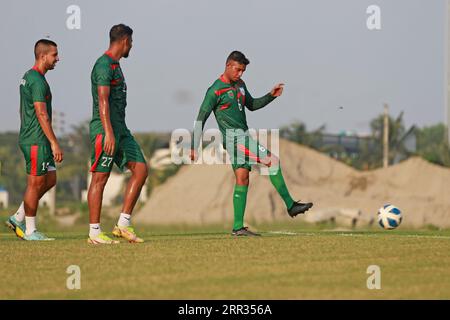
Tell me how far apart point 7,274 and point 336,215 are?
1161 inches

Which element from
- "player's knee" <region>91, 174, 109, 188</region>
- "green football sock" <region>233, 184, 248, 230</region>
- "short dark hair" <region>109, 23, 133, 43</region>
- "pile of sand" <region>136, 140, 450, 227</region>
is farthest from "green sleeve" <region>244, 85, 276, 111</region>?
"pile of sand" <region>136, 140, 450, 227</region>

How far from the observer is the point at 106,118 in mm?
10969

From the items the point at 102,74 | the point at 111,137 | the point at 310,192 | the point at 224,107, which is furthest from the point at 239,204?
the point at 310,192

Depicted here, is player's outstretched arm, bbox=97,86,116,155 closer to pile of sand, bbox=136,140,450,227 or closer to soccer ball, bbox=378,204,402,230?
soccer ball, bbox=378,204,402,230

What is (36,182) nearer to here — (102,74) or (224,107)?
(102,74)

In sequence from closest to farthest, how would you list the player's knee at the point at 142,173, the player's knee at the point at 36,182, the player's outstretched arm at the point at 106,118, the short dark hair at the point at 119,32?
the player's outstretched arm at the point at 106,118 < the short dark hair at the point at 119,32 < the player's knee at the point at 142,173 < the player's knee at the point at 36,182

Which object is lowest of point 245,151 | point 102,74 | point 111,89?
point 245,151

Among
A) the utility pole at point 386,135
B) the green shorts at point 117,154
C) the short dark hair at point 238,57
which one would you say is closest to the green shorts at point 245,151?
the short dark hair at point 238,57

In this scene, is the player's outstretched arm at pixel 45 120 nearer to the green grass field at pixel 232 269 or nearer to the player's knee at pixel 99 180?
the player's knee at pixel 99 180

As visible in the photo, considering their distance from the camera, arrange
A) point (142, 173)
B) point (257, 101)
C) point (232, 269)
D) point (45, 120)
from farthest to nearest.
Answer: point (257, 101) → point (45, 120) → point (142, 173) → point (232, 269)

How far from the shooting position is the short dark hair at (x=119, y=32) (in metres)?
11.3

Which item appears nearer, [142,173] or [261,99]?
[142,173]

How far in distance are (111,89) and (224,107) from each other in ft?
6.50

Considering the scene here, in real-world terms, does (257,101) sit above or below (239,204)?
above
